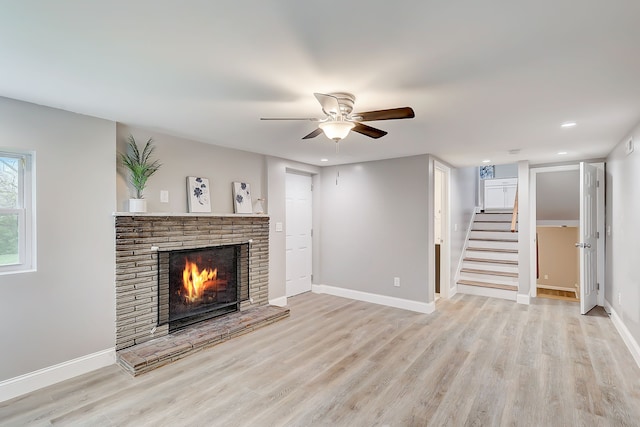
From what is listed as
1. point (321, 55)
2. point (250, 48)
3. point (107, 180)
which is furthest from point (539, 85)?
point (107, 180)

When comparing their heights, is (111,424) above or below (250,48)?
below

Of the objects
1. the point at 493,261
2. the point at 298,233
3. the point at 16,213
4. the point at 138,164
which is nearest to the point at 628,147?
the point at 493,261

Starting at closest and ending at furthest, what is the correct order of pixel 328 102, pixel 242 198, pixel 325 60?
1. pixel 325 60
2. pixel 328 102
3. pixel 242 198

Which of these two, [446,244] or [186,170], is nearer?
[186,170]

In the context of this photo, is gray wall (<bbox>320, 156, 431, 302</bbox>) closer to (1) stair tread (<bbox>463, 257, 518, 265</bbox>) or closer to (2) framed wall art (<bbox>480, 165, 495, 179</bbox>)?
(1) stair tread (<bbox>463, 257, 518, 265</bbox>)

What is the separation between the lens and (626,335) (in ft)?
11.3

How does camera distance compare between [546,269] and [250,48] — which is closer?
[250,48]

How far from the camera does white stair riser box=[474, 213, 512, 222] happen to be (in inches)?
276

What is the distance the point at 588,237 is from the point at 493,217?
2726 mm

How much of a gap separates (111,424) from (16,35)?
2.38 m

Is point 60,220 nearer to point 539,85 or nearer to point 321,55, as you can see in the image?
point 321,55

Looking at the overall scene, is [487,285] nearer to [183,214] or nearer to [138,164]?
[183,214]

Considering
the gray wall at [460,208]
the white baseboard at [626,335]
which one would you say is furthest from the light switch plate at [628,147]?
the gray wall at [460,208]

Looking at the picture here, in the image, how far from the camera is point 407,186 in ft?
15.7
